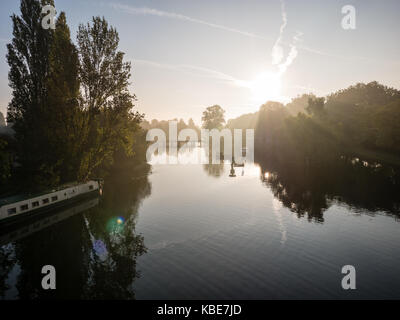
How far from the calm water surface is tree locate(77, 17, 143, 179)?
1051 centimetres

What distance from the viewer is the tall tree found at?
3750 centimetres

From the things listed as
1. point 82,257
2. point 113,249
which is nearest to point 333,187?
point 113,249

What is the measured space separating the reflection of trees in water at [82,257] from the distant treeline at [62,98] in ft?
33.4

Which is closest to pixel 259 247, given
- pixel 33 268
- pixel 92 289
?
pixel 92 289

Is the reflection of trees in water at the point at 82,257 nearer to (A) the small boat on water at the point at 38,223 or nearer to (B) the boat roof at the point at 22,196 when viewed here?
(A) the small boat on water at the point at 38,223

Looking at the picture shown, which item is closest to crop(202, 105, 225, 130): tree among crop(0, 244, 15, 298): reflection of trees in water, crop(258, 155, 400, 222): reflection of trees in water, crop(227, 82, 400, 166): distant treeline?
crop(227, 82, 400, 166): distant treeline

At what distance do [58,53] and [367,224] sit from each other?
1928 inches

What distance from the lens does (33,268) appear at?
20.7 metres

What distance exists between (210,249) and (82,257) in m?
12.0

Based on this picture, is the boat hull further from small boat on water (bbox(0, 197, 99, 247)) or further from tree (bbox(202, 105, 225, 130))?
tree (bbox(202, 105, 225, 130))

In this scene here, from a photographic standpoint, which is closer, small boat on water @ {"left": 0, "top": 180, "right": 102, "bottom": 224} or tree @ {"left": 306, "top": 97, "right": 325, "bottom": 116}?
small boat on water @ {"left": 0, "top": 180, "right": 102, "bottom": 224}

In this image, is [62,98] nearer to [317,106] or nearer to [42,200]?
[42,200]
